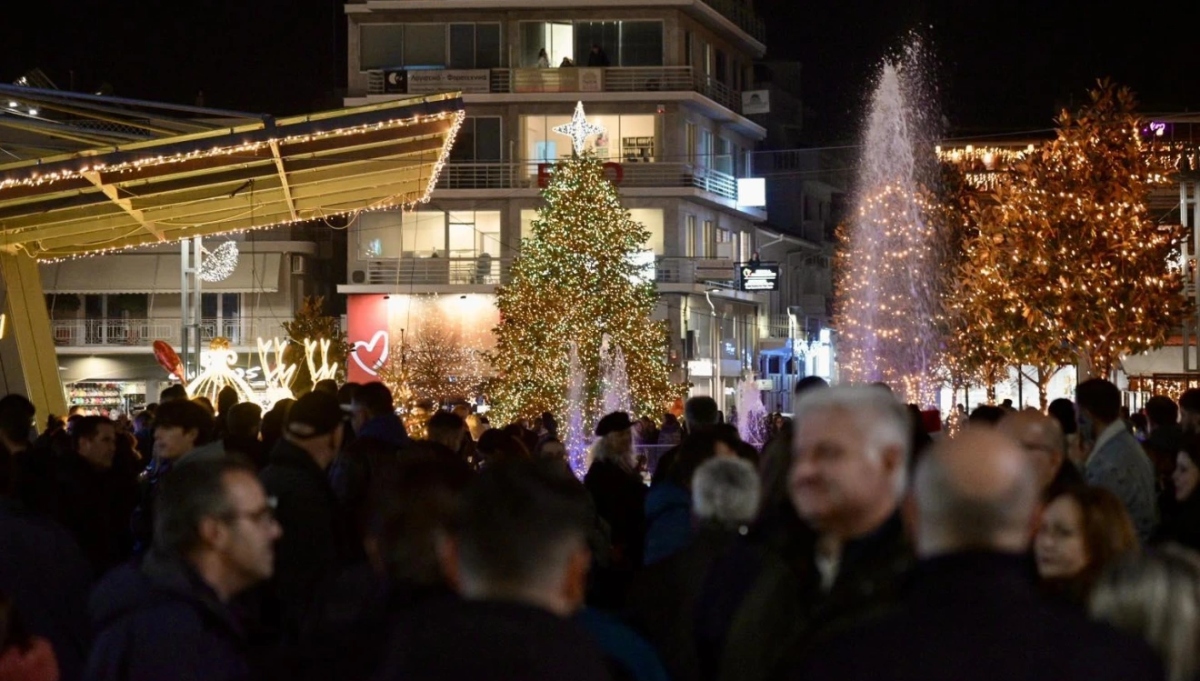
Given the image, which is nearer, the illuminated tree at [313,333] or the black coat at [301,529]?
the black coat at [301,529]

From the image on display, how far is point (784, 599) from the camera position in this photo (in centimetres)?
468

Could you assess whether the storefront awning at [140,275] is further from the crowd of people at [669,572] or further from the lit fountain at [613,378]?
the crowd of people at [669,572]

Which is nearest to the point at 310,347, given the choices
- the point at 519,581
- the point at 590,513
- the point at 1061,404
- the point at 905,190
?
the point at 1061,404

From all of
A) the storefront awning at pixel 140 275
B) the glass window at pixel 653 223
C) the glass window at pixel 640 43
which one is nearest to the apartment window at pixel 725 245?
the glass window at pixel 653 223

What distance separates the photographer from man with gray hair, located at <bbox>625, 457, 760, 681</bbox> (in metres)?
5.67

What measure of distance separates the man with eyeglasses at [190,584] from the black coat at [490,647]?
4.49 feet

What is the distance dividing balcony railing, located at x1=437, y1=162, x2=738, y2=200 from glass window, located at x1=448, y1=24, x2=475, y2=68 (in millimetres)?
3407

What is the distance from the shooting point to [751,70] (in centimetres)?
7156

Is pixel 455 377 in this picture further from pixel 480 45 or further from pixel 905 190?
pixel 905 190

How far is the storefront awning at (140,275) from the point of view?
66.1m

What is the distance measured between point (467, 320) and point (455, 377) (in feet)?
11.3

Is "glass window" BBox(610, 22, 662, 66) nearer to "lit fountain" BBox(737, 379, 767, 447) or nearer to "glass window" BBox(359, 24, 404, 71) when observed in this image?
"glass window" BBox(359, 24, 404, 71)

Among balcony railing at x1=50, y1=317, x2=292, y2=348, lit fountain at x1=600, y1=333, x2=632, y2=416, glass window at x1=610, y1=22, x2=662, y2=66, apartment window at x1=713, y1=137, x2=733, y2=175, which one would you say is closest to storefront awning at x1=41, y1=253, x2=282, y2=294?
balcony railing at x1=50, y1=317, x2=292, y2=348

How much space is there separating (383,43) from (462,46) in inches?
103
